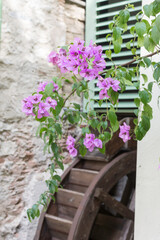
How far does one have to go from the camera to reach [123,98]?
251cm

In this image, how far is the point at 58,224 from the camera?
87.5 inches

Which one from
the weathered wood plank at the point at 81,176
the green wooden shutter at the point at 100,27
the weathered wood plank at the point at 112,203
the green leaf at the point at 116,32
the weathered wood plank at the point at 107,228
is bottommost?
the weathered wood plank at the point at 107,228

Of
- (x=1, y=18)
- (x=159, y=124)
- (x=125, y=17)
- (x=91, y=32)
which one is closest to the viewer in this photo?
(x=125, y=17)

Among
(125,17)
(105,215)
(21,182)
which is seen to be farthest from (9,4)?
(105,215)

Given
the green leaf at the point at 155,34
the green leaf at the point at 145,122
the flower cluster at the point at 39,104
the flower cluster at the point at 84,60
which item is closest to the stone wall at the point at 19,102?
the flower cluster at the point at 39,104

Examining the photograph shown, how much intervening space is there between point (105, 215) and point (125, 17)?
1.99 m

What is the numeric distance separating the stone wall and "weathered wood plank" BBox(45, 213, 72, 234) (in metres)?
0.20

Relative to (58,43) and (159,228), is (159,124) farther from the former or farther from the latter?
(58,43)

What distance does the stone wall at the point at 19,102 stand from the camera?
2.24 meters

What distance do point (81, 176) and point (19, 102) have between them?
2.42 feet

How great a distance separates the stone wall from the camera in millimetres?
2242

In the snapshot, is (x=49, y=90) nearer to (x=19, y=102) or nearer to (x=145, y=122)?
(x=145, y=122)

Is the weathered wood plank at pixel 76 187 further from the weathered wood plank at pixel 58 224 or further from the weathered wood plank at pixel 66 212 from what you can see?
the weathered wood plank at pixel 58 224

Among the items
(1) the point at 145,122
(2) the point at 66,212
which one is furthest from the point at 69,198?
(1) the point at 145,122
